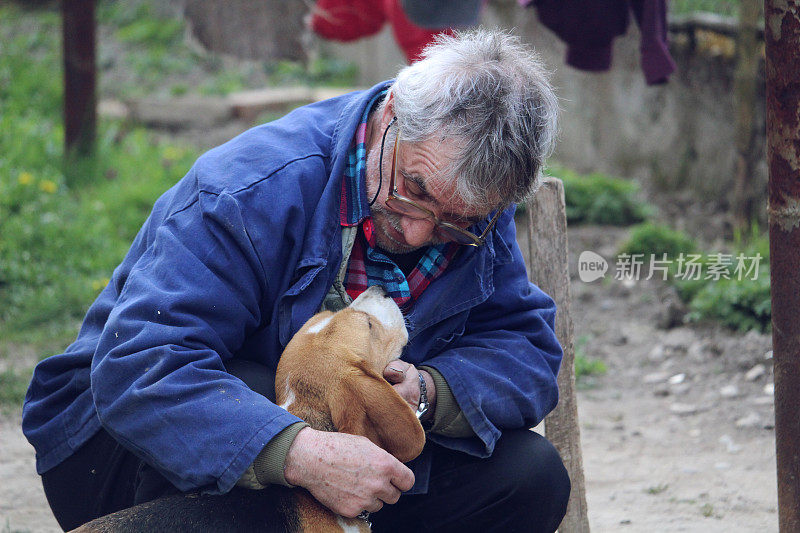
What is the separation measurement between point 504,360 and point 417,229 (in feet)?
1.62

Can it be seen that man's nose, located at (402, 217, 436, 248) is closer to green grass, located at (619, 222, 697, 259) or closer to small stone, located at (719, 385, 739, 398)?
small stone, located at (719, 385, 739, 398)

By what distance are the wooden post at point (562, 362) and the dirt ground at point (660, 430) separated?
474 mm

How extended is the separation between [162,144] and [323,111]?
568cm

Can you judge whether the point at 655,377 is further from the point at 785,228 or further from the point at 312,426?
the point at 312,426

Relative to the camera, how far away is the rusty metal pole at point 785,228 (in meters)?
2.38

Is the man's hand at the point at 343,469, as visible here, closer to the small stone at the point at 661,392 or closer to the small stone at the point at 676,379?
the small stone at the point at 661,392

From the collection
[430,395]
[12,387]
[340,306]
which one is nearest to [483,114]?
[340,306]

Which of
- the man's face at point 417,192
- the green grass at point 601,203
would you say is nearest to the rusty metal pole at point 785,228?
the man's face at point 417,192

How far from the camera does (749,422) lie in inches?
174

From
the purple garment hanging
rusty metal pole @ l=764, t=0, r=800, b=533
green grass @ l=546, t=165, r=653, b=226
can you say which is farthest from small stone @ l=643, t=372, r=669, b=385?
rusty metal pole @ l=764, t=0, r=800, b=533

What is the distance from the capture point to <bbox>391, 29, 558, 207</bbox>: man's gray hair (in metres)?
2.39

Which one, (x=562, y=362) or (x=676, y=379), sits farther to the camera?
(x=676, y=379)

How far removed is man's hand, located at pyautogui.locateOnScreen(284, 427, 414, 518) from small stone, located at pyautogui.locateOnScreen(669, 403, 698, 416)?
2.88m

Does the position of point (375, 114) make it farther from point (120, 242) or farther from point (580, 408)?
point (120, 242)
